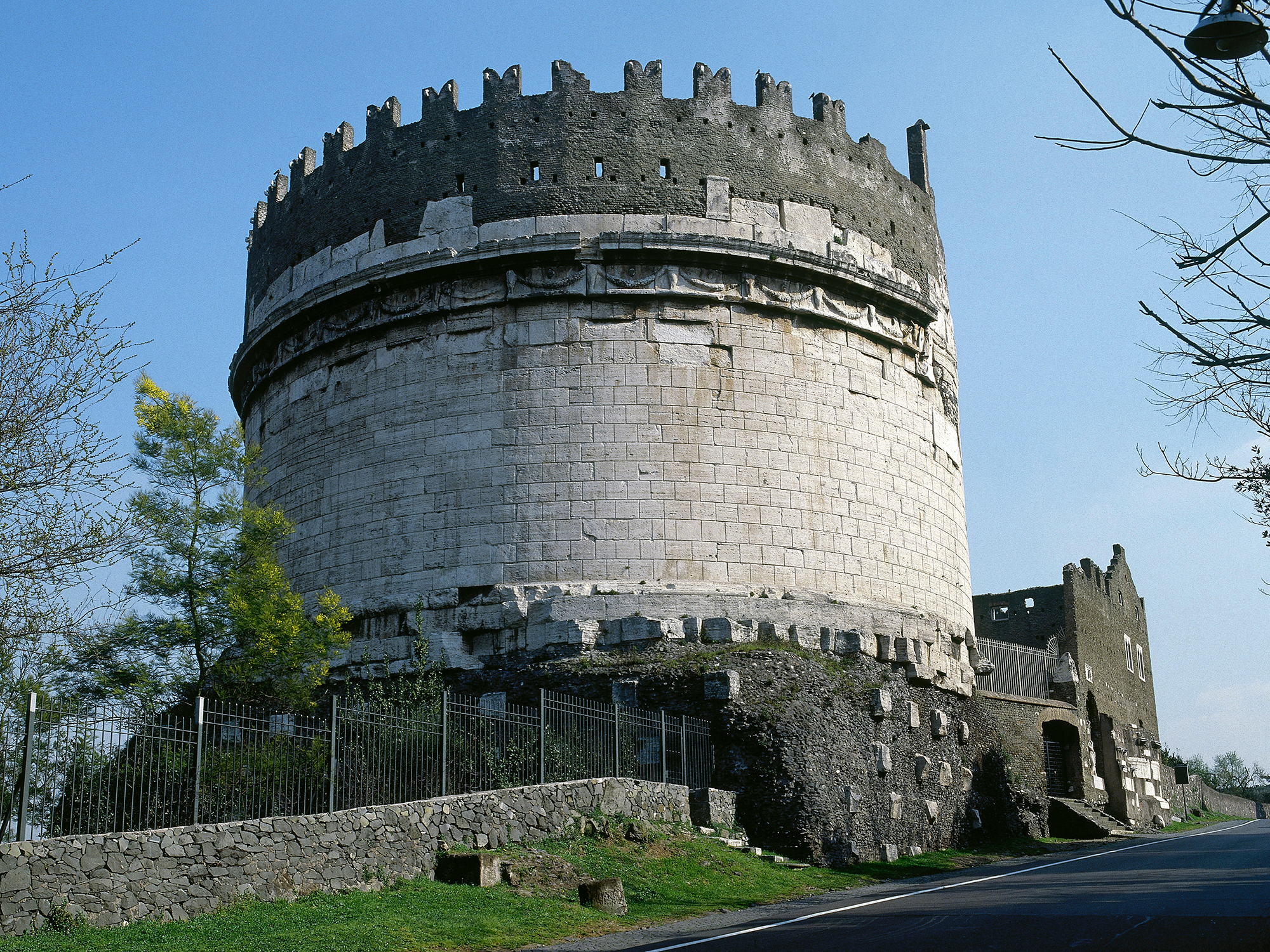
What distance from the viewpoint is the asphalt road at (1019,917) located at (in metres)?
8.69

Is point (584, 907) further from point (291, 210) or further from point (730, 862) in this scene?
point (291, 210)

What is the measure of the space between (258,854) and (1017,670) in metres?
22.1

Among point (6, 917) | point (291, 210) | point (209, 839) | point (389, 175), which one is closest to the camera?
point (6, 917)

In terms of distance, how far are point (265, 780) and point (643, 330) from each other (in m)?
9.93

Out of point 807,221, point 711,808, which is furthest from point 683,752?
point 807,221

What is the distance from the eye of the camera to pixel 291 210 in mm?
23141

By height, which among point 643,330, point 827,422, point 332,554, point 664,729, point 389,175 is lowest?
point 664,729

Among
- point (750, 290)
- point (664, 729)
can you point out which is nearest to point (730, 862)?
point (664, 729)

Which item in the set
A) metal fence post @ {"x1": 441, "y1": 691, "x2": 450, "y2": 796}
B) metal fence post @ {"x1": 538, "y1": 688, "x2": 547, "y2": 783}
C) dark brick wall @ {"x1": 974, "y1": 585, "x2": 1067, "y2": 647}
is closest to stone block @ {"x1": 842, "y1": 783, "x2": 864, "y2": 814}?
metal fence post @ {"x1": 538, "y1": 688, "x2": 547, "y2": 783}

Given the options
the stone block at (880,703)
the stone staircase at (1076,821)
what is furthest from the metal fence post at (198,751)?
the stone staircase at (1076,821)

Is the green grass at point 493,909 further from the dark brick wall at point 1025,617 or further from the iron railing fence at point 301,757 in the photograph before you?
the dark brick wall at point 1025,617

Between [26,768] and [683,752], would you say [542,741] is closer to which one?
[683,752]

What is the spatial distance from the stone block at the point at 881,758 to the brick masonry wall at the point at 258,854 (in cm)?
527

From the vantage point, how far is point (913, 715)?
19406 millimetres
